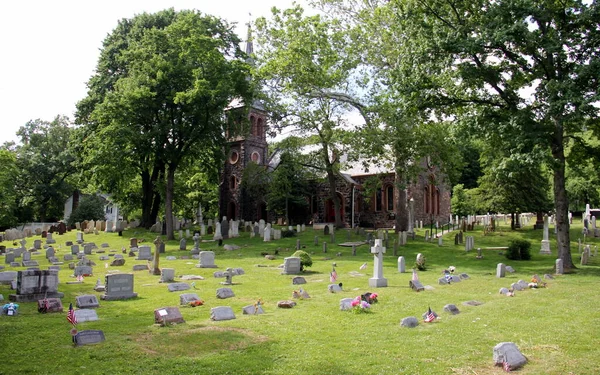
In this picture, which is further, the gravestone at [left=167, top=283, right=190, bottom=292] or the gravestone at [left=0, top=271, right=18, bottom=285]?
the gravestone at [left=0, top=271, right=18, bottom=285]

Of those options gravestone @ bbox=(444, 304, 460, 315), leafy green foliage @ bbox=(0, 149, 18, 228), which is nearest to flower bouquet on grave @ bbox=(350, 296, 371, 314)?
gravestone @ bbox=(444, 304, 460, 315)

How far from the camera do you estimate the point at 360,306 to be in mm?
10586

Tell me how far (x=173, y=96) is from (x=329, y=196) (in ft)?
56.5

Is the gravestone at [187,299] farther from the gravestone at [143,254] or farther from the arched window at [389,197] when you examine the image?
the arched window at [389,197]

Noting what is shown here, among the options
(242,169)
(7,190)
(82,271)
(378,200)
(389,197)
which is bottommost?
(82,271)

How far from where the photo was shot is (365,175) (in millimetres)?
42844

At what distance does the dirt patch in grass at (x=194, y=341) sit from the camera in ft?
25.0

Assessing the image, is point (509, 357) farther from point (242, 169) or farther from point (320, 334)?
point (242, 169)

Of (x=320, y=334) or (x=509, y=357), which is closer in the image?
(x=509, y=357)

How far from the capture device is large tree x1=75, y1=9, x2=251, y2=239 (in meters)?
30.9

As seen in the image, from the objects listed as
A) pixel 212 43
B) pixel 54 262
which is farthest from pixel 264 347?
pixel 212 43

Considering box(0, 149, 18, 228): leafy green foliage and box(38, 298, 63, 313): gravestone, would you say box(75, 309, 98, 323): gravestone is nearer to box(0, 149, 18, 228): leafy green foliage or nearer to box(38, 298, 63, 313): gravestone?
box(38, 298, 63, 313): gravestone

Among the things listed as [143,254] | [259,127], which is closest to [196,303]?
[143,254]

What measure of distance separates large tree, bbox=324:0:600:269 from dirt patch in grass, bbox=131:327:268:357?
43.6 feet
